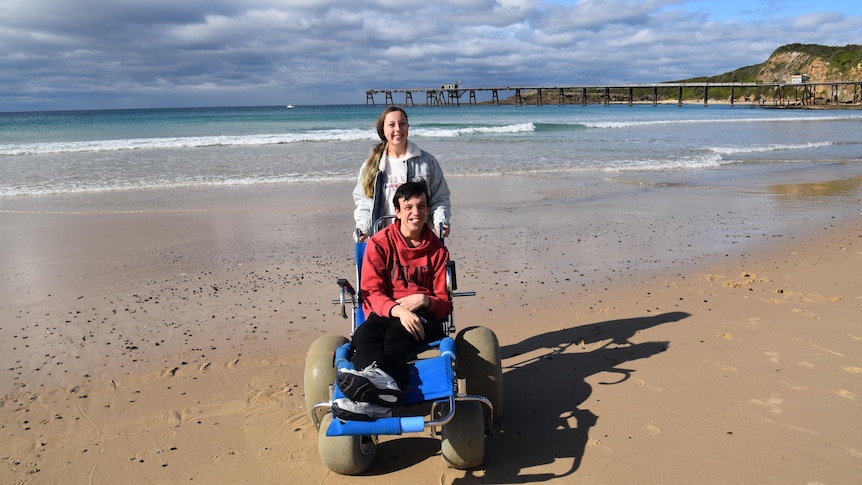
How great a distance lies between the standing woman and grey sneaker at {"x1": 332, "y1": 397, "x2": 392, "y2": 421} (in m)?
1.61

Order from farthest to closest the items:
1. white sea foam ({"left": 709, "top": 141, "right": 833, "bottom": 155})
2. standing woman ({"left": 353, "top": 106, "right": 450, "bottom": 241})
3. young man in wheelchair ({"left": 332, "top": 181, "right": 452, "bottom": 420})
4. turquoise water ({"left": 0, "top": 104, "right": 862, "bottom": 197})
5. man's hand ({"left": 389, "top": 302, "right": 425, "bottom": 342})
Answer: white sea foam ({"left": 709, "top": 141, "right": 833, "bottom": 155}), turquoise water ({"left": 0, "top": 104, "right": 862, "bottom": 197}), standing woman ({"left": 353, "top": 106, "right": 450, "bottom": 241}), man's hand ({"left": 389, "top": 302, "right": 425, "bottom": 342}), young man in wheelchair ({"left": 332, "top": 181, "right": 452, "bottom": 420})

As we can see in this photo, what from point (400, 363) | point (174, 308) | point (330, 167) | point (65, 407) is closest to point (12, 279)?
point (174, 308)

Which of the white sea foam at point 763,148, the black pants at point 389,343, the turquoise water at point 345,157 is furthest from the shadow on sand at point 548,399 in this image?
the white sea foam at point 763,148

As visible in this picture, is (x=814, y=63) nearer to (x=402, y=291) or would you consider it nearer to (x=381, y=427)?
(x=402, y=291)

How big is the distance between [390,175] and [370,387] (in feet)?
6.17

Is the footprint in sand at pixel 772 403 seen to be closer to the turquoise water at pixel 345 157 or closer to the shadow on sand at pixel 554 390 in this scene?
the shadow on sand at pixel 554 390

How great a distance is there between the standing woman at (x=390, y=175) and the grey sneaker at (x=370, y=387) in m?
1.49

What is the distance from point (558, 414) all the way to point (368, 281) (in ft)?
4.68

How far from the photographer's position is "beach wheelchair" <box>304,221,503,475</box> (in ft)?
10.6

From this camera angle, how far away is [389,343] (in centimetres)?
364

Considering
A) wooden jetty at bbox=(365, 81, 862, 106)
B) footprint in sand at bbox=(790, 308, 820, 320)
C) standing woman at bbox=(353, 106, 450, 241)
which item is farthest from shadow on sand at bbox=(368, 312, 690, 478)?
wooden jetty at bbox=(365, 81, 862, 106)

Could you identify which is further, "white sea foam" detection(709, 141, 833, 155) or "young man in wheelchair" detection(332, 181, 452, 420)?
"white sea foam" detection(709, 141, 833, 155)

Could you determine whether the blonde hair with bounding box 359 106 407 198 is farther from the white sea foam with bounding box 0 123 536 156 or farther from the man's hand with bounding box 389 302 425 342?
the white sea foam with bounding box 0 123 536 156

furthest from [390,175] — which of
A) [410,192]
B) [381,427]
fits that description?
[381,427]
